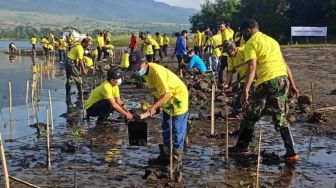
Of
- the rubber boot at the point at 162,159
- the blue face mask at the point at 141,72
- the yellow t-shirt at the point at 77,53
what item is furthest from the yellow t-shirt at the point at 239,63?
the yellow t-shirt at the point at 77,53

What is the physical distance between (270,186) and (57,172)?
2.99m

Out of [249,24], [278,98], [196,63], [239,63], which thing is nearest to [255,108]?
[278,98]

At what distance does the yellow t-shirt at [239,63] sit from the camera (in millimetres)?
10709

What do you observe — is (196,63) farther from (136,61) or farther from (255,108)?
(136,61)

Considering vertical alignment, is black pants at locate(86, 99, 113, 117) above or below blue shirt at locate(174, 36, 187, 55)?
below

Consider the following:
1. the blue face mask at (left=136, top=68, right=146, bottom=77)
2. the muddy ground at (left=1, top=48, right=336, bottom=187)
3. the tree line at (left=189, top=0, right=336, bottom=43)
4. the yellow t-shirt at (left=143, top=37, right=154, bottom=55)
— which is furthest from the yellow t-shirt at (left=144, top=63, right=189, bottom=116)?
the tree line at (left=189, top=0, right=336, bottom=43)

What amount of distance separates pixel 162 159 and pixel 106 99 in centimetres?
335

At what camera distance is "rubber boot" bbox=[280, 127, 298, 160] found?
8062 millimetres

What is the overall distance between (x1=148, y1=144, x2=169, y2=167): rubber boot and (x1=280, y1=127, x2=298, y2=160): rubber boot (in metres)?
1.72

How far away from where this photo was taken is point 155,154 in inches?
353

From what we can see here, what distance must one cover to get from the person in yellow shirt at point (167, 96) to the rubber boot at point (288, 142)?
1.54 meters

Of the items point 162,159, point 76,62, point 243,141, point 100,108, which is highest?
point 76,62

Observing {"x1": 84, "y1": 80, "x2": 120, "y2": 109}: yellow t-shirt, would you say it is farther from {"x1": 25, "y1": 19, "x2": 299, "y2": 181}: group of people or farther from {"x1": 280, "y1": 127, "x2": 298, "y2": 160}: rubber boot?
{"x1": 280, "y1": 127, "x2": 298, "y2": 160}: rubber boot

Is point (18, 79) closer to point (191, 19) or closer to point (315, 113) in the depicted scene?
point (315, 113)
